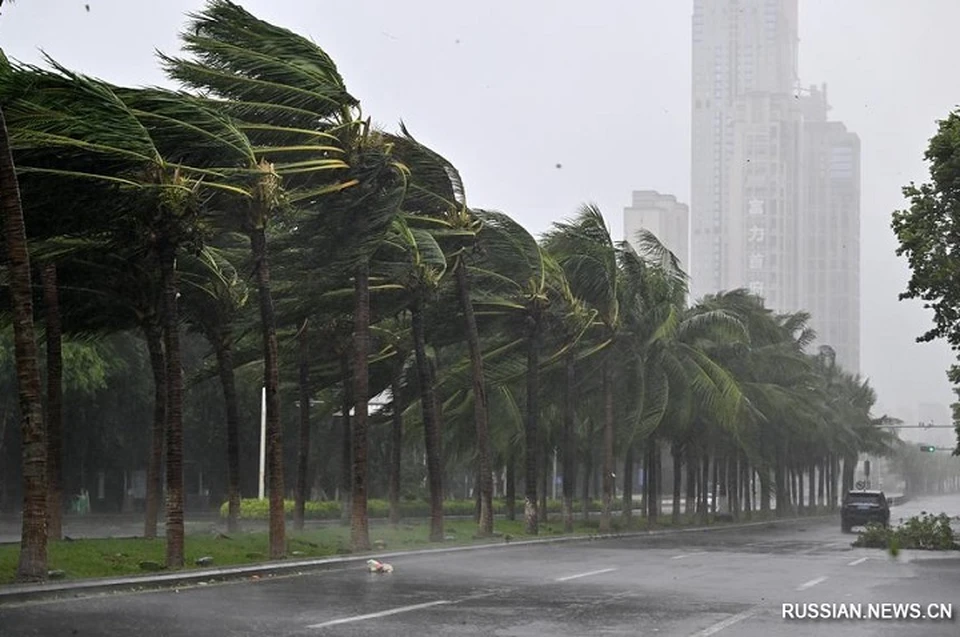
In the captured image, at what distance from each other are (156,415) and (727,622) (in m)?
17.1

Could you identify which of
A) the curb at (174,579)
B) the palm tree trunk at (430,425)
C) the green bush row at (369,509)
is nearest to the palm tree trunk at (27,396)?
the curb at (174,579)

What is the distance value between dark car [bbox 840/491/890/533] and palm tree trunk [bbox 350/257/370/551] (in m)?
28.1

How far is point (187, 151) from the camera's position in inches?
910

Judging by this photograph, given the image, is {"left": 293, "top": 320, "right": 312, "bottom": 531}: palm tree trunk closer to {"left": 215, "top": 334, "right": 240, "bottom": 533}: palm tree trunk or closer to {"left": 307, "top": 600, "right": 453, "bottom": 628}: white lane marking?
{"left": 215, "top": 334, "right": 240, "bottom": 533}: palm tree trunk

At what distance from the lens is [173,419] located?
23.5 m

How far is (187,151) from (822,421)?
2388 inches

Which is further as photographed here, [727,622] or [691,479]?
[691,479]

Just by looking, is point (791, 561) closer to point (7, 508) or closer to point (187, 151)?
point (187, 151)

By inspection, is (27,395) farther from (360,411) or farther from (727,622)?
(360,411)

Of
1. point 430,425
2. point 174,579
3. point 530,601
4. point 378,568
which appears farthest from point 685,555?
point 174,579

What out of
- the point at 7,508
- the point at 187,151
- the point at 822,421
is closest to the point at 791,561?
the point at 187,151

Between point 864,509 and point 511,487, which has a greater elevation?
point 511,487

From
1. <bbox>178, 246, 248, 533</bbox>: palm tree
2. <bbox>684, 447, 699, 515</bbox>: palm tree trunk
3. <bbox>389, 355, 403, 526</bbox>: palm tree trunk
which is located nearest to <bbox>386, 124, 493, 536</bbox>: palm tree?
<bbox>389, 355, 403, 526</bbox>: palm tree trunk

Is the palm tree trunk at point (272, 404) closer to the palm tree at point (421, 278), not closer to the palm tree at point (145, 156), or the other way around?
the palm tree at point (145, 156)
